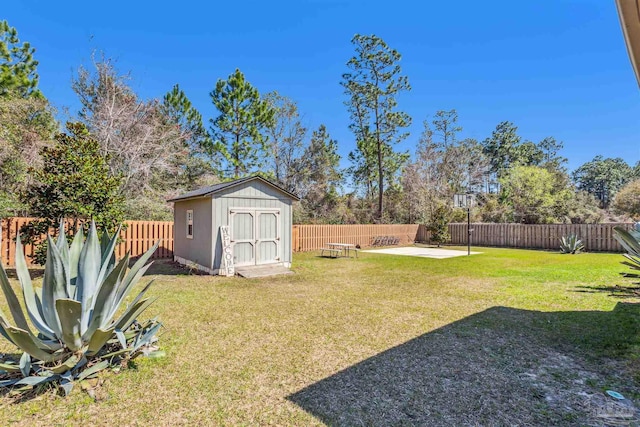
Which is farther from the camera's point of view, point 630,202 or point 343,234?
point 630,202

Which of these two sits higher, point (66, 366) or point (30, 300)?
point (30, 300)

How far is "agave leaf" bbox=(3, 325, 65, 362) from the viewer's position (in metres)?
2.43

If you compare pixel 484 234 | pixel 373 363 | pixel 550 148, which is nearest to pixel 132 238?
pixel 373 363

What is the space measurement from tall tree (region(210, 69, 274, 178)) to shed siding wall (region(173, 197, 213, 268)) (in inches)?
428

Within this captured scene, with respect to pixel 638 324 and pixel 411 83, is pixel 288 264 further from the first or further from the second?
pixel 411 83

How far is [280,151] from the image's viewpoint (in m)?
23.8

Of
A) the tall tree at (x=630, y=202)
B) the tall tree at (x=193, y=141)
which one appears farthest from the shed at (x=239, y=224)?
the tall tree at (x=630, y=202)

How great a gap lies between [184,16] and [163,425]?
1499 centimetres

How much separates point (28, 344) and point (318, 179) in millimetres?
22380

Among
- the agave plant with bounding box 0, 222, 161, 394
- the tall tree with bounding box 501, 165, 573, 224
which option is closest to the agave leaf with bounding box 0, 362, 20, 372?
the agave plant with bounding box 0, 222, 161, 394

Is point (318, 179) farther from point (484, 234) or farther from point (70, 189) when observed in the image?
point (70, 189)

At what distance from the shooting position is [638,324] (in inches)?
176

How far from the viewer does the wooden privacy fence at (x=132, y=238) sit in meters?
9.02

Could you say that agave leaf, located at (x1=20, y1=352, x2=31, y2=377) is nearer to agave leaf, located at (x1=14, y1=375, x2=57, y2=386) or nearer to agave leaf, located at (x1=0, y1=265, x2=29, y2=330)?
agave leaf, located at (x1=14, y1=375, x2=57, y2=386)
